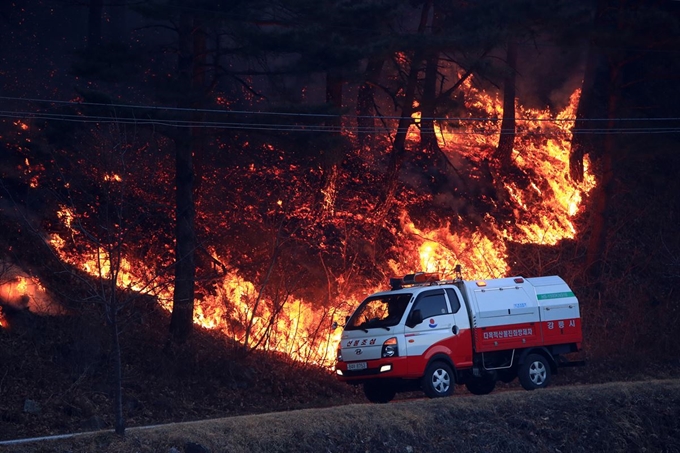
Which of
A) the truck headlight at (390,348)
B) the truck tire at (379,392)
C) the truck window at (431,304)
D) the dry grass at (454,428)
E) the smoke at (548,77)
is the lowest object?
the dry grass at (454,428)

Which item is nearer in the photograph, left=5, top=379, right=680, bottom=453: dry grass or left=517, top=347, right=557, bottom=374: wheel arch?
left=5, top=379, right=680, bottom=453: dry grass

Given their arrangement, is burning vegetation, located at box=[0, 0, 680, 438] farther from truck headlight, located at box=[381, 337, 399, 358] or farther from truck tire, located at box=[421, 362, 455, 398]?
truck tire, located at box=[421, 362, 455, 398]

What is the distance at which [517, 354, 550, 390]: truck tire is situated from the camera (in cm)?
1747

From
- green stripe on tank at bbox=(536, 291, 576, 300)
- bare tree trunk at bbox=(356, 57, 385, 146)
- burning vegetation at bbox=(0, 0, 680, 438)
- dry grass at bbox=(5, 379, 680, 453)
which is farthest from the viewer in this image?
bare tree trunk at bbox=(356, 57, 385, 146)

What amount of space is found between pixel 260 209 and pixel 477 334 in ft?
38.0

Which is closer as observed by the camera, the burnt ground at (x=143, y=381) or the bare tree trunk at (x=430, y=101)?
the burnt ground at (x=143, y=381)

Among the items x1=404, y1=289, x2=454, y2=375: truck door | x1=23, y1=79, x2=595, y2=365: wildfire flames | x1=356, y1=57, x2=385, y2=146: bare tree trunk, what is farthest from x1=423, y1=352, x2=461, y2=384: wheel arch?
x1=356, y1=57, x2=385, y2=146: bare tree trunk

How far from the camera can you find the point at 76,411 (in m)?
16.2

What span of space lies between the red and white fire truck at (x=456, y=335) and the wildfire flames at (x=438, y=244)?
4.22 meters

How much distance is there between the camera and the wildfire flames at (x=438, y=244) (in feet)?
73.2

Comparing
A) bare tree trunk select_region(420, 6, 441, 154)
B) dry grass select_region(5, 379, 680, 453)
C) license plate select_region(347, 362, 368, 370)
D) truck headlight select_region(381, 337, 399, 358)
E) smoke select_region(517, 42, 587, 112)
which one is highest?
smoke select_region(517, 42, 587, 112)

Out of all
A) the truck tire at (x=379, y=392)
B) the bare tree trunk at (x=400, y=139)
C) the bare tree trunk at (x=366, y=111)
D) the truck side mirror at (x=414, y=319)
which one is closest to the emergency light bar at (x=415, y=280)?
the truck side mirror at (x=414, y=319)

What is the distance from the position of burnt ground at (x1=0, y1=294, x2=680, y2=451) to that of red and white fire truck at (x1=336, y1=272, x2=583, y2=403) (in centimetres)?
77

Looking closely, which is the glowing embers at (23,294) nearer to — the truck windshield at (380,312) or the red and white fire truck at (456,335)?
the truck windshield at (380,312)
